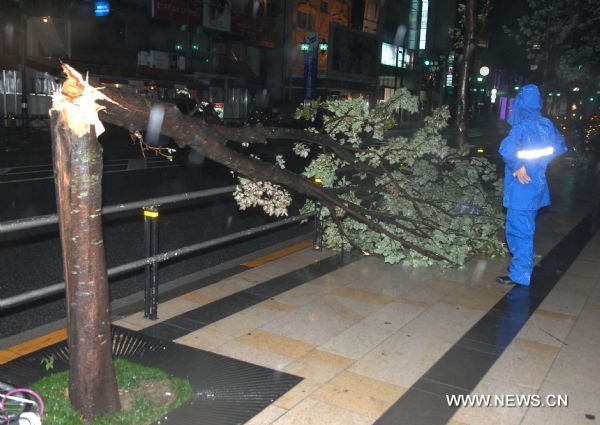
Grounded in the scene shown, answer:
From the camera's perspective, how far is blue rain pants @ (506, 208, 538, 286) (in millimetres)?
6078

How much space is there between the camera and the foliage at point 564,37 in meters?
19.9

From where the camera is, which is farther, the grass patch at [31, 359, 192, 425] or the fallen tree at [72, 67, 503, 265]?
the fallen tree at [72, 67, 503, 265]

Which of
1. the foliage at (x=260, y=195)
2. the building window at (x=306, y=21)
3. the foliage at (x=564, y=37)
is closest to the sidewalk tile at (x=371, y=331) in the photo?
the foliage at (x=260, y=195)

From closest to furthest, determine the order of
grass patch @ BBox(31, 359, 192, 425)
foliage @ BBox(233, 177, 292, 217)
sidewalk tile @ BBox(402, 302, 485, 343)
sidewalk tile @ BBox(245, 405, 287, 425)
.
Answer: grass patch @ BBox(31, 359, 192, 425)
sidewalk tile @ BBox(245, 405, 287, 425)
sidewalk tile @ BBox(402, 302, 485, 343)
foliage @ BBox(233, 177, 292, 217)

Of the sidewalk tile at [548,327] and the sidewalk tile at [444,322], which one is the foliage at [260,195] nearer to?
the sidewalk tile at [444,322]

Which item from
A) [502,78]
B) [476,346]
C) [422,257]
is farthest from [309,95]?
[502,78]

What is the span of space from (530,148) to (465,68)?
544 centimetres

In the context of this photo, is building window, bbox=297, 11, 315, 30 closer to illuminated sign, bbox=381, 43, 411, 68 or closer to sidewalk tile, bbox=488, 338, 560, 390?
illuminated sign, bbox=381, 43, 411, 68

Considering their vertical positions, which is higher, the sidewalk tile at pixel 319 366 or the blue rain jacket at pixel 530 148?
the blue rain jacket at pixel 530 148

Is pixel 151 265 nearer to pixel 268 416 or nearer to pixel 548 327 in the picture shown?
pixel 268 416

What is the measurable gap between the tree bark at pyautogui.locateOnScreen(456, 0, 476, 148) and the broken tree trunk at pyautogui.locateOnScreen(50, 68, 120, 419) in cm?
860

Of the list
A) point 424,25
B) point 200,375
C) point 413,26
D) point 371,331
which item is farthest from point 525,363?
point 424,25

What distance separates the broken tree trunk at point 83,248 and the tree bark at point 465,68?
8.60 meters

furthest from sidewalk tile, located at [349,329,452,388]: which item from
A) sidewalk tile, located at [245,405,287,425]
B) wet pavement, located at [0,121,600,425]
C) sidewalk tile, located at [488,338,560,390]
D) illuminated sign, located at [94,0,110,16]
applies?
illuminated sign, located at [94,0,110,16]
